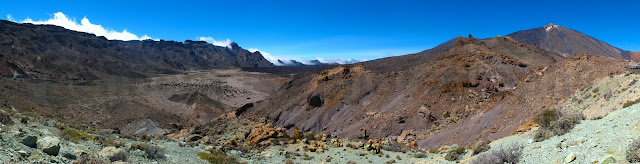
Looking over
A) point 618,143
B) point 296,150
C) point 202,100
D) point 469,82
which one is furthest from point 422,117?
point 202,100

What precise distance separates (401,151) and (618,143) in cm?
980

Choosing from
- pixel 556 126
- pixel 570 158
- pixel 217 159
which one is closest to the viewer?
pixel 570 158

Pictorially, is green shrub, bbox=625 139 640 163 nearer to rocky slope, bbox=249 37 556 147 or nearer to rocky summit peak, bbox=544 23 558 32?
rocky slope, bbox=249 37 556 147

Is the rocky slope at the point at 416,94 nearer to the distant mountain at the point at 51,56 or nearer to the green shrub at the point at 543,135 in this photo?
the green shrub at the point at 543,135

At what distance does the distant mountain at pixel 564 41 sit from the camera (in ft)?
463

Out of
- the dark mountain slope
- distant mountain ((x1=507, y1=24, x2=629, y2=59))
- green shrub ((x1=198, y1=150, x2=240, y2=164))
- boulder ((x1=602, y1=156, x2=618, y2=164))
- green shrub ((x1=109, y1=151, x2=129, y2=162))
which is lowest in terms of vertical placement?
green shrub ((x1=198, y1=150, x2=240, y2=164))

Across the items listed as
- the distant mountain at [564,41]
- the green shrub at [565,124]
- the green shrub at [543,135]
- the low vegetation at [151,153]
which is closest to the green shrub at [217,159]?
the low vegetation at [151,153]

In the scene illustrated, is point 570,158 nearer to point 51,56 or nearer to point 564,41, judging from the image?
point 51,56

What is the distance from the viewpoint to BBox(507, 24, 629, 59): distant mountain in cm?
14111

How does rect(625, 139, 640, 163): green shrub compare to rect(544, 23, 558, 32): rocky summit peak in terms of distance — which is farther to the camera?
rect(544, 23, 558, 32): rocky summit peak

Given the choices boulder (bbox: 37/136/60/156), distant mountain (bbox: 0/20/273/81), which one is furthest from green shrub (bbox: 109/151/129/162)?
distant mountain (bbox: 0/20/273/81)

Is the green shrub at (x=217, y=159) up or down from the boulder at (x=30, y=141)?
down

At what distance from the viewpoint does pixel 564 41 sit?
6048 inches

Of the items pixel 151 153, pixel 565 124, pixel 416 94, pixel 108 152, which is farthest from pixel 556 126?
pixel 416 94
